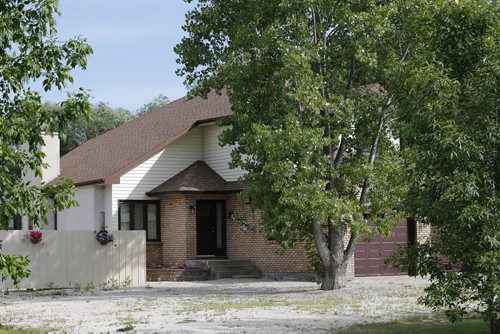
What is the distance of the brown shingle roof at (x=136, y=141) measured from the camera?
3325cm

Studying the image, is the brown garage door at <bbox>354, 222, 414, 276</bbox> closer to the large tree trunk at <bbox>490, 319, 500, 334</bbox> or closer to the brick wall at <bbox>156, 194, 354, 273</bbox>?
the brick wall at <bbox>156, 194, 354, 273</bbox>

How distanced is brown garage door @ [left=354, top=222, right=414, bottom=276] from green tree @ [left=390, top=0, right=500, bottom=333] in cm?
1636

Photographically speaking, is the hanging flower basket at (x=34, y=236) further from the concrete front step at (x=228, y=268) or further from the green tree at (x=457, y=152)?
the green tree at (x=457, y=152)

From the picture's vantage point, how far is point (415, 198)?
12453mm

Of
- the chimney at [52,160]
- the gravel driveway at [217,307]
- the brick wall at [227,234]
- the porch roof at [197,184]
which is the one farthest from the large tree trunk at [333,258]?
the chimney at [52,160]

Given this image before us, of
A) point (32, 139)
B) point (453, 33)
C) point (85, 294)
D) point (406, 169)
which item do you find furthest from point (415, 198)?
point (85, 294)

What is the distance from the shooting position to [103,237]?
26703mm

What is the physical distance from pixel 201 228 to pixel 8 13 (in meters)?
22.1

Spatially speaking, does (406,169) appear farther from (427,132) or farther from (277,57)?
(277,57)

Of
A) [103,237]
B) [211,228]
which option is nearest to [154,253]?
[211,228]

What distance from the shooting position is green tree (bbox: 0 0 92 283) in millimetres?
10844

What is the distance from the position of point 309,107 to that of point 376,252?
8.67 meters

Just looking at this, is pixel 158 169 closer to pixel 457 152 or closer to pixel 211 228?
pixel 211 228

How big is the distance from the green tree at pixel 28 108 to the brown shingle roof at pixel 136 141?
20.6 m
